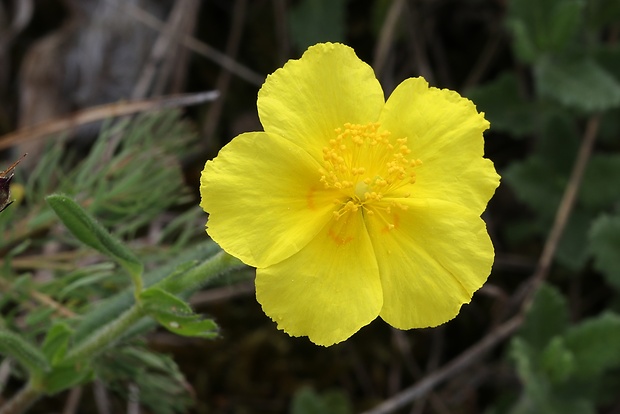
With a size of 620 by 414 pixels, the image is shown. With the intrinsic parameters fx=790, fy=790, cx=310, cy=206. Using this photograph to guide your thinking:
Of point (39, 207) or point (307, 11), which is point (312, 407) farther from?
point (307, 11)

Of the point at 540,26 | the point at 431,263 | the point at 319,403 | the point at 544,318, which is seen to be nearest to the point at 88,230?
the point at 431,263

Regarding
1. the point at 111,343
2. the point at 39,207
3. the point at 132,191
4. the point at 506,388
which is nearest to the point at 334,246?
the point at 111,343

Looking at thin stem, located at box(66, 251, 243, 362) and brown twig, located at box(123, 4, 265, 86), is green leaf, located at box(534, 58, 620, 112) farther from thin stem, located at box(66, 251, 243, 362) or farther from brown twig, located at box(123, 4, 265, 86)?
thin stem, located at box(66, 251, 243, 362)

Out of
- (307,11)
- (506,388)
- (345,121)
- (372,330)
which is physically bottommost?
(506,388)

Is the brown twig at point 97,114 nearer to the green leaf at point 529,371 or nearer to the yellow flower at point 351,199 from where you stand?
the yellow flower at point 351,199

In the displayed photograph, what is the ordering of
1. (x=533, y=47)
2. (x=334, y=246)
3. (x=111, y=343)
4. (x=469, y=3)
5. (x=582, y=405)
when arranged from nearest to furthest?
1. (x=334, y=246)
2. (x=111, y=343)
3. (x=582, y=405)
4. (x=533, y=47)
5. (x=469, y=3)

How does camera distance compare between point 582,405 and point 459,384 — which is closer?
point 582,405

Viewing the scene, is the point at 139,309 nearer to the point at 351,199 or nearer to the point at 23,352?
the point at 23,352

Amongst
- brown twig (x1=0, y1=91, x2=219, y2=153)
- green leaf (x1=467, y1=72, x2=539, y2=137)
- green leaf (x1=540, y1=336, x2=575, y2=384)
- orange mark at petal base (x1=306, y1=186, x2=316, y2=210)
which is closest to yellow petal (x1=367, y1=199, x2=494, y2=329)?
orange mark at petal base (x1=306, y1=186, x2=316, y2=210)
